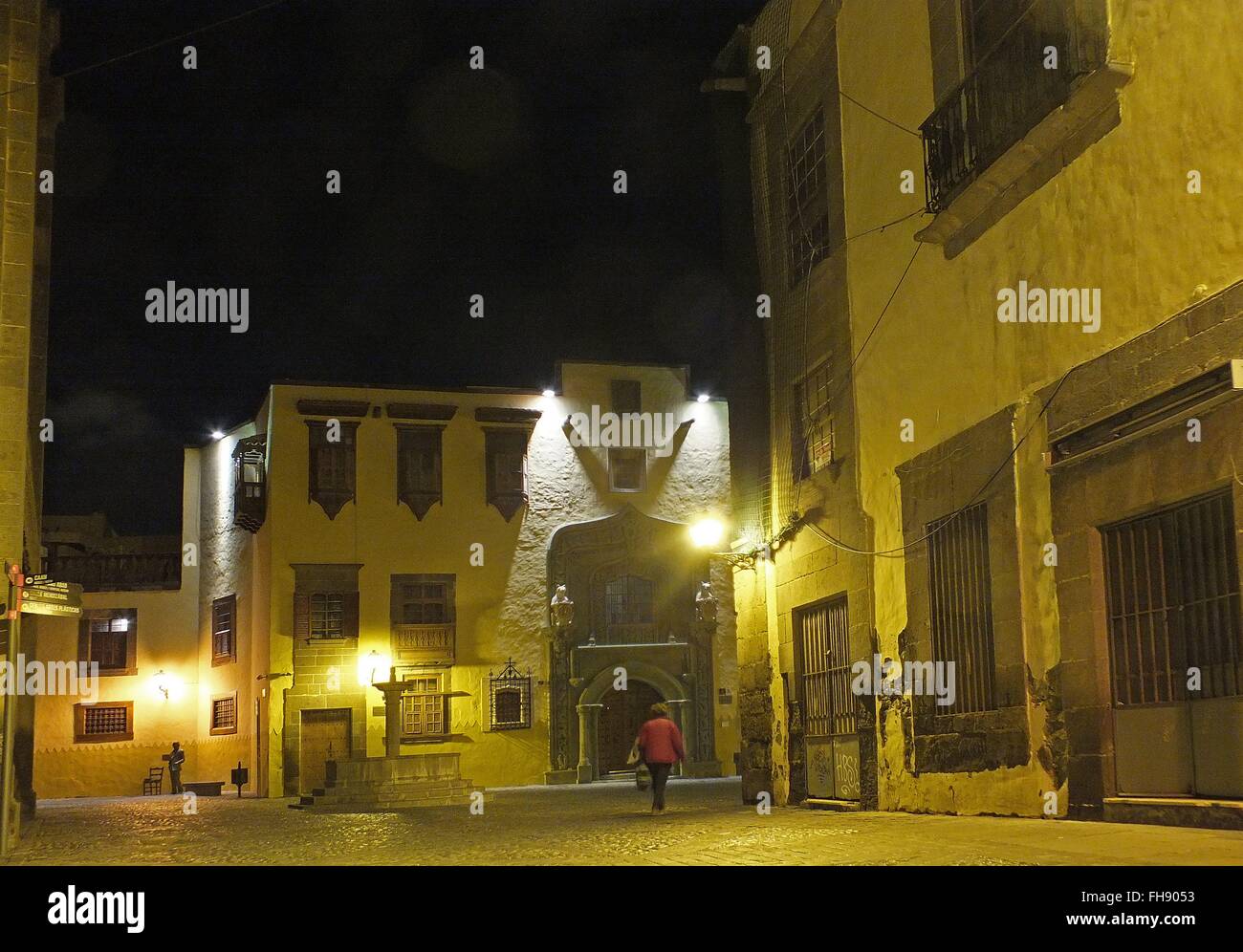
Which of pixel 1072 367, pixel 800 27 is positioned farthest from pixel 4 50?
pixel 1072 367

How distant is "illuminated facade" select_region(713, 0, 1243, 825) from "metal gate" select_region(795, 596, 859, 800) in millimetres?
51

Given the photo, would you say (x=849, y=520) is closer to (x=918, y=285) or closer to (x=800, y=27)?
Answer: (x=918, y=285)

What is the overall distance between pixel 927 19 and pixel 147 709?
94.0 feet

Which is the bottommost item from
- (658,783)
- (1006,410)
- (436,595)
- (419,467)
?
(658,783)

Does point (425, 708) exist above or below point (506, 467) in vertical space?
below

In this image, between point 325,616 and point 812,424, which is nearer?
point 812,424

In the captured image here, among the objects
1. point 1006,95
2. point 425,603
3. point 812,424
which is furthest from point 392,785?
point 1006,95

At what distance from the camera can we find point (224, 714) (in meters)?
35.1

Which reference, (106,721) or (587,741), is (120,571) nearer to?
→ (106,721)

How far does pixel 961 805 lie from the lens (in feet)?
44.1

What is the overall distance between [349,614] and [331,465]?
371cm

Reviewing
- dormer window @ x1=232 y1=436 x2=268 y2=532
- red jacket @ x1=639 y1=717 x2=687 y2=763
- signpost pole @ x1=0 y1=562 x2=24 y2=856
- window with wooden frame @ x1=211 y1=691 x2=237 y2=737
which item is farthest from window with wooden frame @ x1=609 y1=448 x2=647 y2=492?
signpost pole @ x1=0 y1=562 x2=24 y2=856

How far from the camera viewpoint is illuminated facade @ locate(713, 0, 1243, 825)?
10062 millimetres

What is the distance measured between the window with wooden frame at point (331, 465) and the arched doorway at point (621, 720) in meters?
8.38
